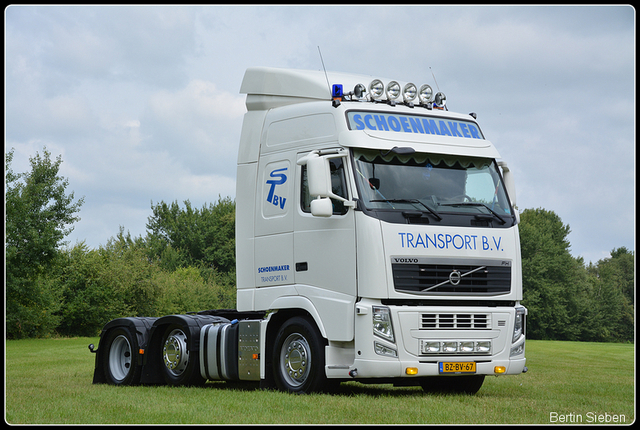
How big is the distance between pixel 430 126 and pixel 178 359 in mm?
5803

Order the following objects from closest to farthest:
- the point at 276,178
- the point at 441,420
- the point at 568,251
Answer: the point at 441,420
the point at 276,178
the point at 568,251

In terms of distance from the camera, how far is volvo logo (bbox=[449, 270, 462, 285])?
10.5m

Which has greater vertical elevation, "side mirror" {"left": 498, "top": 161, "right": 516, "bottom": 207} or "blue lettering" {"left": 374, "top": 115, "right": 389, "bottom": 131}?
"blue lettering" {"left": 374, "top": 115, "right": 389, "bottom": 131}

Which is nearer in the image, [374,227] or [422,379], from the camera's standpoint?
[374,227]

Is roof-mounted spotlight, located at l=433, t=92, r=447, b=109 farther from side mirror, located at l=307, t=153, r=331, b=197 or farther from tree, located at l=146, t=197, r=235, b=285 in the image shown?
tree, located at l=146, t=197, r=235, b=285

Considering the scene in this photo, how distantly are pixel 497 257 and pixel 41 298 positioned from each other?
40.0 metres

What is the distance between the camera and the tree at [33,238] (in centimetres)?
4256

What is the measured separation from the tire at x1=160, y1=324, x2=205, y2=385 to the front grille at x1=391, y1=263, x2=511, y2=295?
4.41m

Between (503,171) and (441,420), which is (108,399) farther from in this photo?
(503,171)

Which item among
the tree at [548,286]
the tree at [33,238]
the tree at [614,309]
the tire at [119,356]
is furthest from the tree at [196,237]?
the tire at [119,356]

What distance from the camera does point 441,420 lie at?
825 cm

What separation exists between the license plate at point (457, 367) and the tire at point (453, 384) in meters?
1.39

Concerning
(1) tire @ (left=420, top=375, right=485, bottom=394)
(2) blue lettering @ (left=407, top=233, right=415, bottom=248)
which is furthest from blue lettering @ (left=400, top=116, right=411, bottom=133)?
(1) tire @ (left=420, top=375, right=485, bottom=394)

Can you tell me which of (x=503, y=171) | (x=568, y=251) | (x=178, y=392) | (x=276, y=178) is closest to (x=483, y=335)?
(x=503, y=171)
